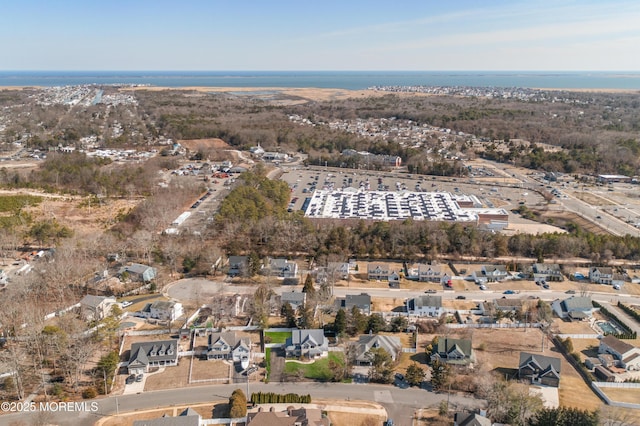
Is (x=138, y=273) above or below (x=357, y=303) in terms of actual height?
above

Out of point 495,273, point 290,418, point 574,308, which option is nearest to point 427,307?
point 495,273

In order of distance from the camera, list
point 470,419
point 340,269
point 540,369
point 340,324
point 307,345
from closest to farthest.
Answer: point 470,419 < point 540,369 < point 307,345 < point 340,324 < point 340,269

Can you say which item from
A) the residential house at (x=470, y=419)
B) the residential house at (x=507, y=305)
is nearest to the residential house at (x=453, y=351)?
the residential house at (x=470, y=419)

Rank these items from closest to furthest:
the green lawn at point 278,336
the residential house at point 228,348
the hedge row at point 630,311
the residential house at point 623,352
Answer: the residential house at point 623,352
the residential house at point 228,348
the green lawn at point 278,336
the hedge row at point 630,311

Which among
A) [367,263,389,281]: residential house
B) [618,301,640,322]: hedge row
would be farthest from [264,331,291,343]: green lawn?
[618,301,640,322]: hedge row

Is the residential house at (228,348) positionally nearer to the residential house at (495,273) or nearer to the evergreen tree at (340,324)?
the evergreen tree at (340,324)

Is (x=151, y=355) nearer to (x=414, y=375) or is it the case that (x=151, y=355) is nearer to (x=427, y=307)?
(x=414, y=375)

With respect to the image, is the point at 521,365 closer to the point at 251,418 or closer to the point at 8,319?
the point at 251,418
